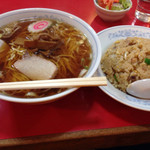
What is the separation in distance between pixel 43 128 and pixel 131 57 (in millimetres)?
1014

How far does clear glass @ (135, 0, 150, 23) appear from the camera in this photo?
214 cm

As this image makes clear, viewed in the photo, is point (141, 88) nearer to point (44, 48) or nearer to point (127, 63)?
point (127, 63)

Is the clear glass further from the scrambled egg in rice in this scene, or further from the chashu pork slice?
the chashu pork slice

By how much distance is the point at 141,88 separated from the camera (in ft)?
4.01

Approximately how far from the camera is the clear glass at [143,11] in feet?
7.02

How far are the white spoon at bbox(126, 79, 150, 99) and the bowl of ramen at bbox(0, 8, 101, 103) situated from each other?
1.33ft

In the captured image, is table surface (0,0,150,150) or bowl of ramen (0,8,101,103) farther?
bowl of ramen (0,8,101,103)

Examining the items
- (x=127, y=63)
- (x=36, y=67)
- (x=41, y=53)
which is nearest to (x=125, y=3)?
(x=127, y=63)

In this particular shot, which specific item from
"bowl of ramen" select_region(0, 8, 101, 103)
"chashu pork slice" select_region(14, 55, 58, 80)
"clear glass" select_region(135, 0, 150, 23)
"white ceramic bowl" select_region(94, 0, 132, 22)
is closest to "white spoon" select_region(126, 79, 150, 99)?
"bowl of ramen" select_region(0, 8, 101, 103)

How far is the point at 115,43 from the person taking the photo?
1.67 m

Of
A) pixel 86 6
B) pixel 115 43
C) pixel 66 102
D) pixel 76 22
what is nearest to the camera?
pixel 66 102

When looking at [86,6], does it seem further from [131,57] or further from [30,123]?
[30,123]

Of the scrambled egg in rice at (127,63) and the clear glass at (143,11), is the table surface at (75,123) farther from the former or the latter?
the clear glass at (143,11)

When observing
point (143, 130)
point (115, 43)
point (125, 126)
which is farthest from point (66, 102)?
point (115, 43)
